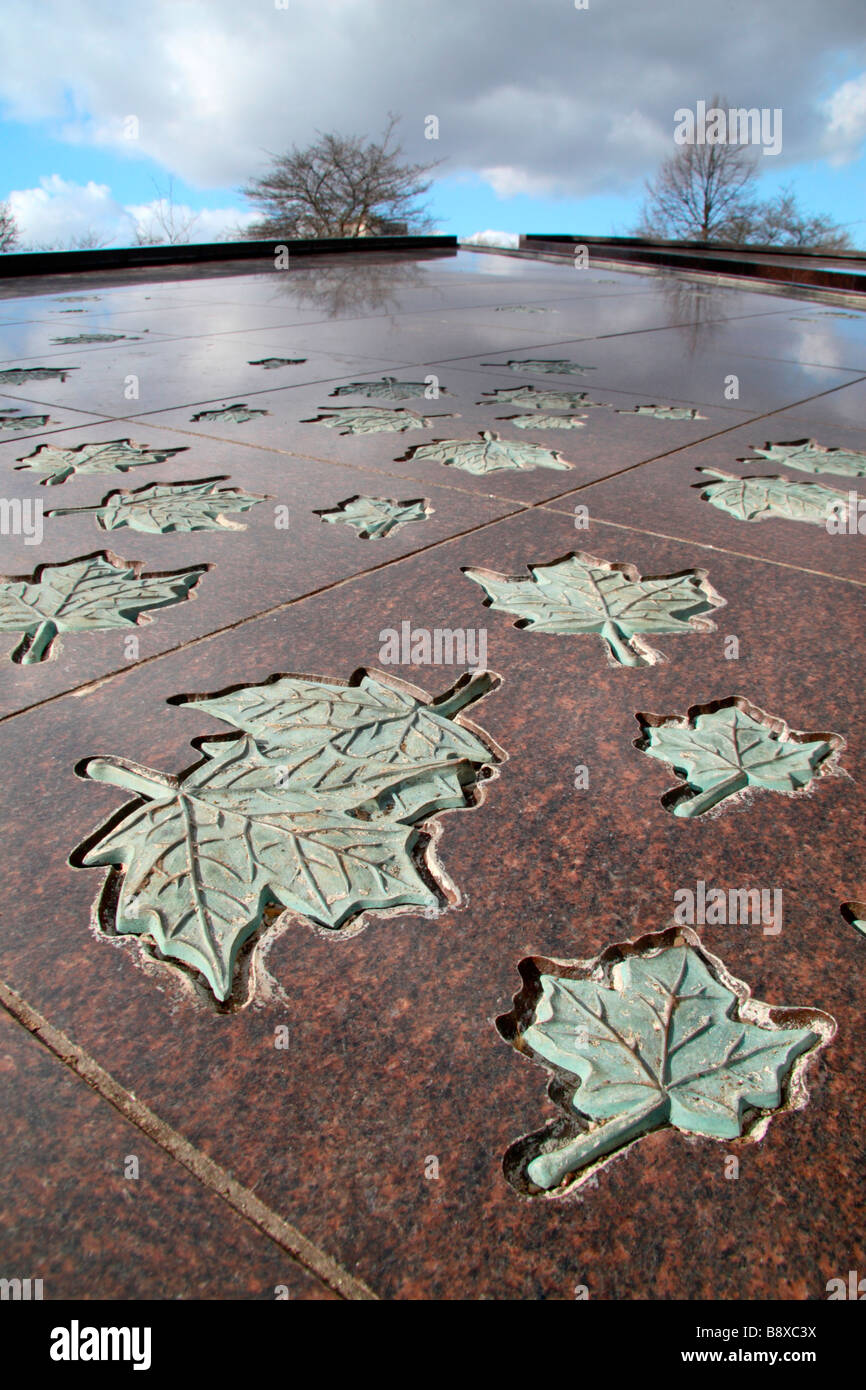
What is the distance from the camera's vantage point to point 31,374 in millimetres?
4441

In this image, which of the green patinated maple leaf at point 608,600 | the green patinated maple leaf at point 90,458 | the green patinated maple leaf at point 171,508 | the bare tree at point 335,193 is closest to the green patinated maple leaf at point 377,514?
the green patinated maple leaf at point 171,508

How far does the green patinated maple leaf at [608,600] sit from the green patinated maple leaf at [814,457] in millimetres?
1184

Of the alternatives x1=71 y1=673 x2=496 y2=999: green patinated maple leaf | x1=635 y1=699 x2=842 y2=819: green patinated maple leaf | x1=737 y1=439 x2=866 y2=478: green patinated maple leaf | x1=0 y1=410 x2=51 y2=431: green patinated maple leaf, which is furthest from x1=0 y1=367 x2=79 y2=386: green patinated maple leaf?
x1=635 y1=699 x2=842 y2=819: green patinated maple leaf

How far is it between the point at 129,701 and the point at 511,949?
0.89 metres

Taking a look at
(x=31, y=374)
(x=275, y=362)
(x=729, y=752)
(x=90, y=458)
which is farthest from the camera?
(x=275, y=362)

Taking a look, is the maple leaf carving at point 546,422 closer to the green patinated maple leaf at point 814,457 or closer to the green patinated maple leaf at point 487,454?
the green patinated maple leaf at point 487,454

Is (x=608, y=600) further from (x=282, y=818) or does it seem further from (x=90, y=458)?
(x=90, y=458)

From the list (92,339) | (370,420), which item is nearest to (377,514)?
(370,420)

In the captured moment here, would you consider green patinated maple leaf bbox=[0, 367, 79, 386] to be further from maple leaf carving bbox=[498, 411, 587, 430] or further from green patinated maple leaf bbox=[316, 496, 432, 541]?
green patinated maple leaf bbox=[316, 496, 432, 541]

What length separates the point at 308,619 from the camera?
196cm

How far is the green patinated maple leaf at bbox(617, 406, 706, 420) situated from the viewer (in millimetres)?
3754

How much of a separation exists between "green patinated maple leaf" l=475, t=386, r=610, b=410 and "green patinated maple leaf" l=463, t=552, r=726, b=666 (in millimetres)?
1841

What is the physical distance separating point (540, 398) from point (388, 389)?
0.69 m

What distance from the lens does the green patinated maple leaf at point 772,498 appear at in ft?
8.68
